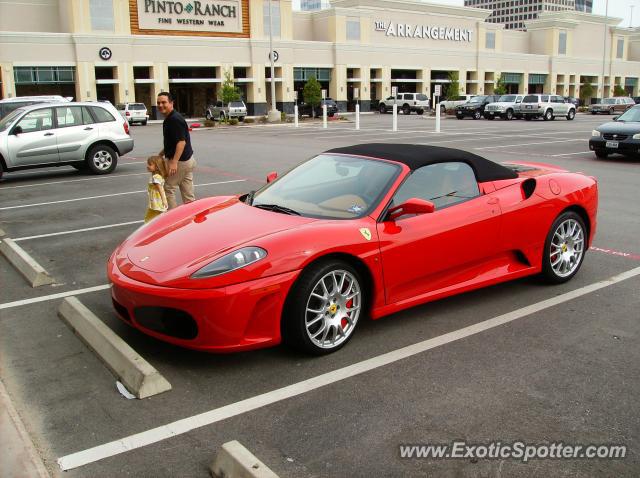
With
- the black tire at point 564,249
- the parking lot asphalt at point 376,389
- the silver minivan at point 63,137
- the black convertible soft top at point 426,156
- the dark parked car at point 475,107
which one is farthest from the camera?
the dark parked car at point 475,107

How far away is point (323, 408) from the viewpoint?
3.71m

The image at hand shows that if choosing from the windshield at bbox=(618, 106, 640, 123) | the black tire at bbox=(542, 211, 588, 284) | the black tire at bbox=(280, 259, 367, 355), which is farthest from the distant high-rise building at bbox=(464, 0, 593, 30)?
the black tire at bbox=(280, 259, 367, 355)

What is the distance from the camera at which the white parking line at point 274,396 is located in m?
3.31

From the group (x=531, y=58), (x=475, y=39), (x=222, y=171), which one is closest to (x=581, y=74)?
(x=531, y=58)

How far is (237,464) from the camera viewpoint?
2934 millimetres

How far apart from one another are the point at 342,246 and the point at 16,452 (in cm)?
228

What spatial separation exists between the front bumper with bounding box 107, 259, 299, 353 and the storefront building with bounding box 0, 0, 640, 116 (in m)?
53.2

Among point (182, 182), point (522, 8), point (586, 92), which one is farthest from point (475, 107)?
point (522, 8)

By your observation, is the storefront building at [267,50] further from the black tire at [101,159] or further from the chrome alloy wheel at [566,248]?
the chrome alloy wheel at [566,248]

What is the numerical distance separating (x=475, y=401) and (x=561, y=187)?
2.85 metres

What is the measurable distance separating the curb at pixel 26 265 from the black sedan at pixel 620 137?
14398 millimetres

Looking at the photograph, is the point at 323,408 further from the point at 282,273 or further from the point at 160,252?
the point at 160,252

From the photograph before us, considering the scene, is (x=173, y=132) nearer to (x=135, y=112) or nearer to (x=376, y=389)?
(x=376, y=389)

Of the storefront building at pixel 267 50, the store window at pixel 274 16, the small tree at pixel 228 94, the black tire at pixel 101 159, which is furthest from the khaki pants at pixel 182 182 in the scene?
the store window at pixel 274 16
